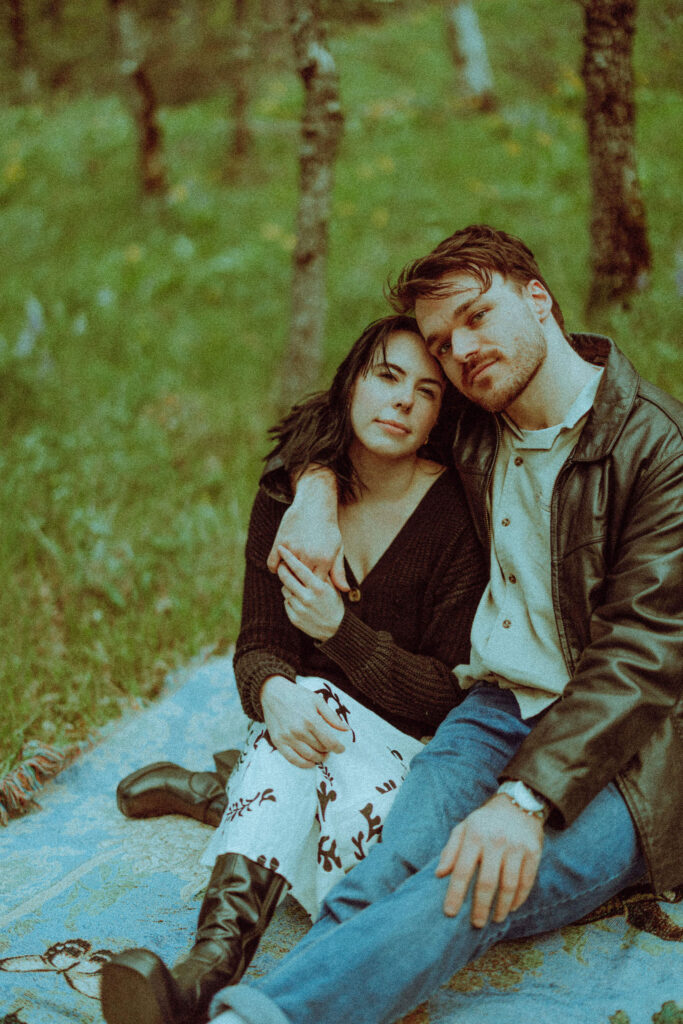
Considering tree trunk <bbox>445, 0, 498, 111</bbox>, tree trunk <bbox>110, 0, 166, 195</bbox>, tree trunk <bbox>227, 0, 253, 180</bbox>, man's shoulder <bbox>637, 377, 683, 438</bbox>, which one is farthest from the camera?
tree trunk <bbox>445, 0, 498, 111</bbox>

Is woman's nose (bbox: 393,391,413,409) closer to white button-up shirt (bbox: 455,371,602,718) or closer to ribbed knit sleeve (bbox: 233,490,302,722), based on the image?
white button-up shirt (bbox: 455,371,602,718)

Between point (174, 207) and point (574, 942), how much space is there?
6741mm

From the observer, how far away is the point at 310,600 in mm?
2400

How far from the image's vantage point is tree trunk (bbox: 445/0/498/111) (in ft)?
27.8

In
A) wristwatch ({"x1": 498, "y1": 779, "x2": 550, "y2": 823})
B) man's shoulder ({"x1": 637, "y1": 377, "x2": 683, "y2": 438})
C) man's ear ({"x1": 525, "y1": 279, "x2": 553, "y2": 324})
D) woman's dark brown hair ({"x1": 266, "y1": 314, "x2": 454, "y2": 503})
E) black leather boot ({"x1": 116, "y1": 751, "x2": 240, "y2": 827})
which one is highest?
man's ear ({"x1": 525, "y1": 279, "x2": 553, "y2": 324})

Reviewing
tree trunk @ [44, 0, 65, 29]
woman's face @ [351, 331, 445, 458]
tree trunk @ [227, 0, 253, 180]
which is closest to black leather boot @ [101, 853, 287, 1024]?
woman's face @ [351, 331, 445, 458]

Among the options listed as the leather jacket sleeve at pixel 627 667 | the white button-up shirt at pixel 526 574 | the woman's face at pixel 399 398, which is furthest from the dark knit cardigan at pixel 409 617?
the leather jacket sleeve at pixel 627 667

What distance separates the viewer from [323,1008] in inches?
70.7

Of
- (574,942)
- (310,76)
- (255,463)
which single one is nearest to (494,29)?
(310,76)

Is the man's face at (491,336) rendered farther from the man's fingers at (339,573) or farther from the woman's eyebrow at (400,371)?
the man's fingers at (339,573)

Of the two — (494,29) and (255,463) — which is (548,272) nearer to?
(255,463)

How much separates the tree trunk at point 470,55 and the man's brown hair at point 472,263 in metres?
6.73

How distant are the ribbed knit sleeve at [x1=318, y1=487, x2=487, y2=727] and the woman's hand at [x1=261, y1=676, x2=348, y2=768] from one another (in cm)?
16

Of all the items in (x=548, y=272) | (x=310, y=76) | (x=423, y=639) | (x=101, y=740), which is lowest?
(x=101, y=740)
